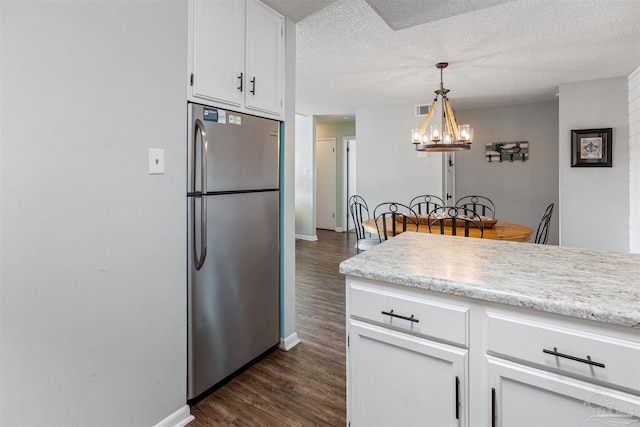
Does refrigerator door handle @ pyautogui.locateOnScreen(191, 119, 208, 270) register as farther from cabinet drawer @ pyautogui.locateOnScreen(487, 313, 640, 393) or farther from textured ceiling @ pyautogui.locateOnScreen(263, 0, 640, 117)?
cabinet drawer @ pyautogui.locateOnScreen(487, 313, 640, 393)

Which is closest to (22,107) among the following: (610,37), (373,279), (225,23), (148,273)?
(148,273)

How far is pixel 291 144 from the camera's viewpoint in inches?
93.7

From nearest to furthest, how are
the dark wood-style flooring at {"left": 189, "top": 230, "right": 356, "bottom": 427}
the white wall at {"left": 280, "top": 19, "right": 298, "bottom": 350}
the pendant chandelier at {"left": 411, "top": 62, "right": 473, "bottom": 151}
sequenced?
1. the dark wood-style flooring at {"left": 189, "top": 230, "right": 356, "bottom": 427}
2. the white wall at {"left": 280, "top": 19, "right": 298, "bottom": 350}
3. the pendant chandelier at {"left": 411, "top": 62, "right": 473, "bottom": 151}

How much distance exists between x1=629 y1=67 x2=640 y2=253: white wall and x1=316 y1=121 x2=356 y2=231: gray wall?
179 inches

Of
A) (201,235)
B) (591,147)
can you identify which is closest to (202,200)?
(201,235)

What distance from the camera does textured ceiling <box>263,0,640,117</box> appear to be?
2.35m

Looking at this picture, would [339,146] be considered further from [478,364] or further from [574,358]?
[574,358]

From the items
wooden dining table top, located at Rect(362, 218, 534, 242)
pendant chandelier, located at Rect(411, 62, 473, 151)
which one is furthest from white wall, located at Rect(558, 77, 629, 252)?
pendant chandelier, located at Rect(411, 62, 473, 151)

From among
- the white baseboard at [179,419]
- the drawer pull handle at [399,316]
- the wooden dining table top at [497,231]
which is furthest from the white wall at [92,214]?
the wooden dining table top at [497,231]

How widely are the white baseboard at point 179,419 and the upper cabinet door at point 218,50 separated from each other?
156 cm

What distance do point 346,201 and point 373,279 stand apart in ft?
21.3

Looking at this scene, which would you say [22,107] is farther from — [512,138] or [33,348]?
[512,138]

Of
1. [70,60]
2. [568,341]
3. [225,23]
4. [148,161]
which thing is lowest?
[568,341]

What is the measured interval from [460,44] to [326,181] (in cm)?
489
